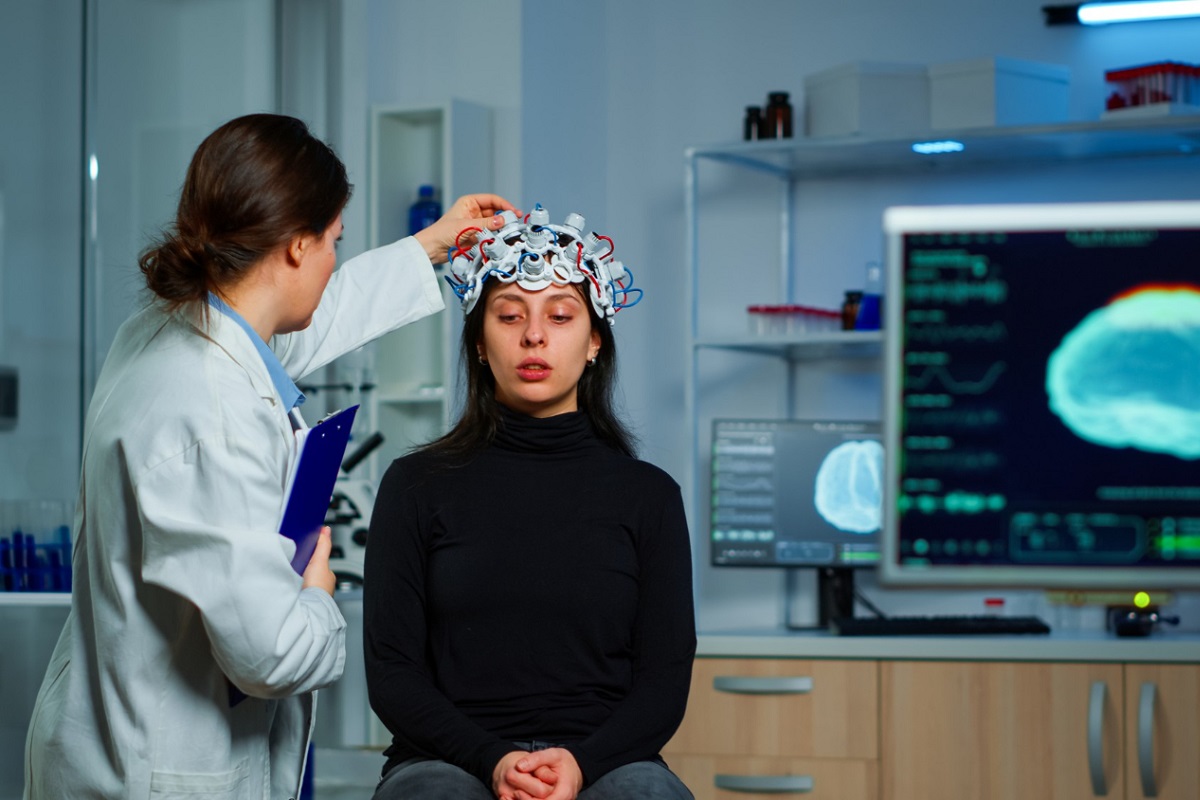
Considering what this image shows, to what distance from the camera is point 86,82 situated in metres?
3.50

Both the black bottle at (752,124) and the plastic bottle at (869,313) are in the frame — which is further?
the black bottle at (752,124)

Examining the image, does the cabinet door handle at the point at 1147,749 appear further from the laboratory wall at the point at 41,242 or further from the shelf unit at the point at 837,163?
the laboratory wall at the point at 41,242

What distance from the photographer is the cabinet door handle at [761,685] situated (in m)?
3.05

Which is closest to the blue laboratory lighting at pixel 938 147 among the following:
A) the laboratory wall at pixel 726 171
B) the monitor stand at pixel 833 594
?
the laboratory wall at pixel 726 171

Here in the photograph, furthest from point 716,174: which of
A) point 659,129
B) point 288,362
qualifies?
point 288,362

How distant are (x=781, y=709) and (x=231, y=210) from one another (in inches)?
81.0

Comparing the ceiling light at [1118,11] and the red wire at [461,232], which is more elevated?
the ceiling light at [1118,11]

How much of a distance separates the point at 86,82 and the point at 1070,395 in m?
3.05

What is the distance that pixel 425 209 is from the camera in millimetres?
3719

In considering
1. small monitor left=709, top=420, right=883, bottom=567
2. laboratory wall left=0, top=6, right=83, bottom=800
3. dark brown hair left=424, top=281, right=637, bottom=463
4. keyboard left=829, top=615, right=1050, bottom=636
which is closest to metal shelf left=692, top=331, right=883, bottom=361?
small monitor left=709, top=420, right=883, bottom=567

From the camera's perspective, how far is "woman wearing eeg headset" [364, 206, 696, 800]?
1777mm

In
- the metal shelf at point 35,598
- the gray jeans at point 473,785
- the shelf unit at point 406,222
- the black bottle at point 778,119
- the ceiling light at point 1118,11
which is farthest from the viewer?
the shelf unit at point 406,222

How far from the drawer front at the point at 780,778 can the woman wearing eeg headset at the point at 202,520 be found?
68.1 inches

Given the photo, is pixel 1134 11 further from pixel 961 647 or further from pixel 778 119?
pixel 961 647
